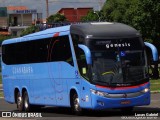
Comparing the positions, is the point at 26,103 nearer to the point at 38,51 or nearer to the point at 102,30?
the point at 38,51

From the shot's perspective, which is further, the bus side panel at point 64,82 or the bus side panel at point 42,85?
the bus side panel at point 42,85

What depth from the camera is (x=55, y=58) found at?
70.3 feet

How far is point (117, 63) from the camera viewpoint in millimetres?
18844

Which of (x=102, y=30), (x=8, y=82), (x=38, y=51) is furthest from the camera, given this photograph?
(x=8, y=82)

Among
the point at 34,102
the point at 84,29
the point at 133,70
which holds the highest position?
the point at 84,29

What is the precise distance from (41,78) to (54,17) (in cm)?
8610

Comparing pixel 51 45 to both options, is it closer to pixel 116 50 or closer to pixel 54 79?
pixel 54 79

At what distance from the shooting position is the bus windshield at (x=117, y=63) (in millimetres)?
18734

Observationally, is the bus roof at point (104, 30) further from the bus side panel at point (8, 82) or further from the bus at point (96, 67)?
the bus side panel at point (8, 82)

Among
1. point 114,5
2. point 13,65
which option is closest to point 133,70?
point 13,65

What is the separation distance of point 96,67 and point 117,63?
2.39 feet

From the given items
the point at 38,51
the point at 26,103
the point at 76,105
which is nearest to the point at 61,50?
the point at 76,105

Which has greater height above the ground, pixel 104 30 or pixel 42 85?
pixel 104 30

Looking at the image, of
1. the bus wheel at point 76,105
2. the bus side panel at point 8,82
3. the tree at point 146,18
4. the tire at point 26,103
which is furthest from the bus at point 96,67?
the tree at point 146,18
